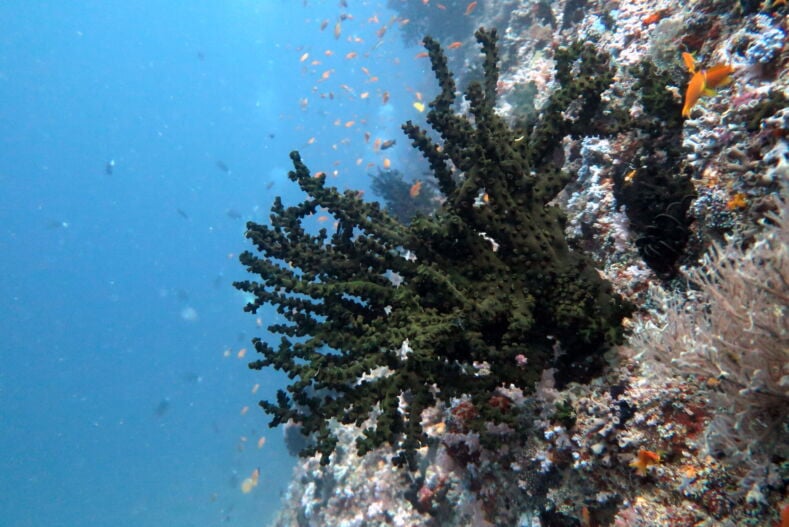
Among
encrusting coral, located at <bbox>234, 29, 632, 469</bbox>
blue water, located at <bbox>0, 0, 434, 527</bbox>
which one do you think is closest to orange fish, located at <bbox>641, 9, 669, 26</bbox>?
encrusting coral, located at <bbox>234, 29, 632, 469</bbox>

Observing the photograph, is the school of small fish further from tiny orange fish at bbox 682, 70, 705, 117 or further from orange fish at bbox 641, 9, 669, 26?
tiny orange fish at bbox 682, 70, 705, 117

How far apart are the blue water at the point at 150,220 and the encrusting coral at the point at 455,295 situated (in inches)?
761

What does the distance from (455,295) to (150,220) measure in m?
127

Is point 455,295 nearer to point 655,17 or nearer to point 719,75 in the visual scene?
point 719,75

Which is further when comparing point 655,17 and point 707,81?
point 655,17

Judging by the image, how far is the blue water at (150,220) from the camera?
1743 inches

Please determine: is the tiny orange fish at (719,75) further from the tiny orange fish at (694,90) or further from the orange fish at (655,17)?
the orange fish at (655,17)

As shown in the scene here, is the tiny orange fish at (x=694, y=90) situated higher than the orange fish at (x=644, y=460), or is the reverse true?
the tiny orange fish at (x=694, y=90)

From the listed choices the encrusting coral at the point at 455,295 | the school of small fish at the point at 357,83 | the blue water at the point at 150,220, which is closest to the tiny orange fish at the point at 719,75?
the encrusting coral at the point at 455,295

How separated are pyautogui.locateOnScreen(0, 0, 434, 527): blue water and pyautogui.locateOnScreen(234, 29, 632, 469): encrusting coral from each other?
19.3 meters

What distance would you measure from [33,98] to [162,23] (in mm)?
47276

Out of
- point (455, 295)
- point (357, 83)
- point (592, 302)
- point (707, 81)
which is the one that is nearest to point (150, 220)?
point (357, 83)

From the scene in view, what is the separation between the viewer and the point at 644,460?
218 cm

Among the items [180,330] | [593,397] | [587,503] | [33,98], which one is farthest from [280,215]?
[33,98]
